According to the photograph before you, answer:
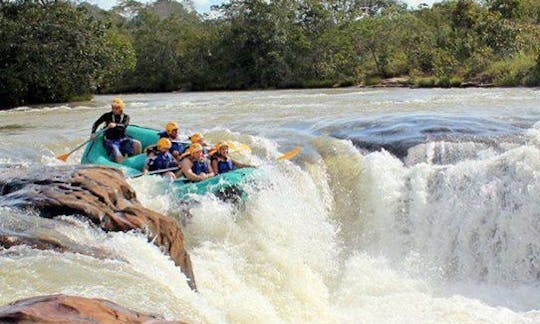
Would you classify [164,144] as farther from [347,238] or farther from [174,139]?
[347,238]

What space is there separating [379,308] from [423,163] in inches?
124

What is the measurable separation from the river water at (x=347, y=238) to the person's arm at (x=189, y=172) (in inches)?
17.7

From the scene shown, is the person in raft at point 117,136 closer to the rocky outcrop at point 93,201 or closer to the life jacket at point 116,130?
the life jacket at point 116,130

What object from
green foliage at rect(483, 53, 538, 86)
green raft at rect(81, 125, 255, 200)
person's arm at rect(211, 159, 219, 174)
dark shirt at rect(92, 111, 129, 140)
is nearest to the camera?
green raft at rect(81, 125, 255, 200)

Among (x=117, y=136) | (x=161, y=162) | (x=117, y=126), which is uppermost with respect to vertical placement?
(x=117, y=126)

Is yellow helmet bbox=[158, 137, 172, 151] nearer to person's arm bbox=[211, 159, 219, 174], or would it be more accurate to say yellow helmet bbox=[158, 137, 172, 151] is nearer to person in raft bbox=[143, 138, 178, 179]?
person in raft bbox=[143, 138, 178, 179]

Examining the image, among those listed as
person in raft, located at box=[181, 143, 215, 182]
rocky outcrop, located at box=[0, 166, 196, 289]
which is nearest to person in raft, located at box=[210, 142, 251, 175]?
person in raft, located at box=[181, 143, 215, 182]

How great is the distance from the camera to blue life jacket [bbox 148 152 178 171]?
30.7 feet

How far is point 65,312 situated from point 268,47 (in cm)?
3660

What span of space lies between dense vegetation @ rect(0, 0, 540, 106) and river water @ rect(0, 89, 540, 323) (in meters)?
13.2

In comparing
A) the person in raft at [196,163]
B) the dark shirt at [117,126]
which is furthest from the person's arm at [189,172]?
the dark shirt at [117,126]

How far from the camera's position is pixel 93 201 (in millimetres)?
6004

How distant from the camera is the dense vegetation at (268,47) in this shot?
2527cm

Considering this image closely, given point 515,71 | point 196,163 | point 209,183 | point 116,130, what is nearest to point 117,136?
point 116,130
